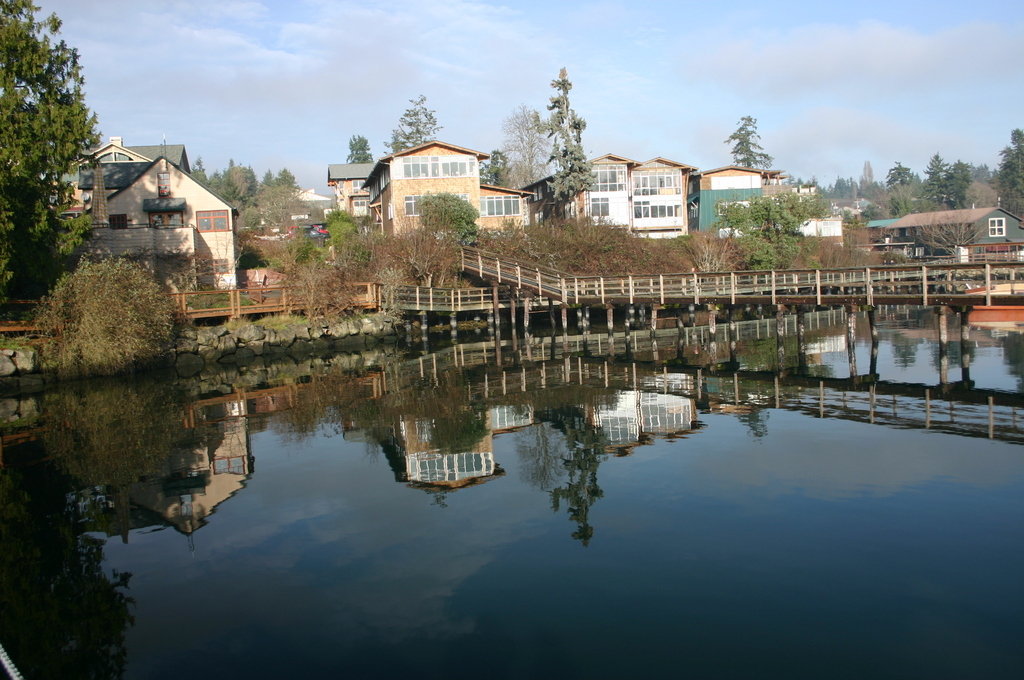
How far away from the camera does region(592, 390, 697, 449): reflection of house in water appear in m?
19.1

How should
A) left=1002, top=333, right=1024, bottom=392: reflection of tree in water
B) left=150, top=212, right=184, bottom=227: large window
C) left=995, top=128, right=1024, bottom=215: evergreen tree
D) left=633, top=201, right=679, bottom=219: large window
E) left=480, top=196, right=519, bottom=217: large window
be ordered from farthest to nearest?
1. left=995, top=128, right=1024, bottom=215: evergreen tree
2. left=633, top=201, right=679, bottom=219: large window
3. left=480, top=196, right=519, bottom=217: large window
4. left=150, top=212, right=184, bottom=227: large window
5. left=1002, top=333, right=1024, bottom=392: reflection of tree in water

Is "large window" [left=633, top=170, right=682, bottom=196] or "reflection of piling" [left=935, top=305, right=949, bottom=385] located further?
"large window" [left=633, top=170, right=682, bottom=196]

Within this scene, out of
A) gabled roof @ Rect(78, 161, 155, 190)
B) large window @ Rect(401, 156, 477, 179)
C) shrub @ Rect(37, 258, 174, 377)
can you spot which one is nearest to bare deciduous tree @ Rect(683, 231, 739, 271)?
large window @ Rect(401, 156, 477, 179)

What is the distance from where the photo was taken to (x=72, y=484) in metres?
16.4

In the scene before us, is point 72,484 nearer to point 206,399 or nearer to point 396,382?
point 206,399

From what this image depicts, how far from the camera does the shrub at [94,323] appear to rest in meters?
30.5

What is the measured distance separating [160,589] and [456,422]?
10989 millimetres

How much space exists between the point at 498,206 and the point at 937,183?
91.1m

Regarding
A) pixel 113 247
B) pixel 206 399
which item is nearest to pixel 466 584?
pixel 206 399

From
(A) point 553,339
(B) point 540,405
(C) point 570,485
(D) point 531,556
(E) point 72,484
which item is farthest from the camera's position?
(A) point 553,339

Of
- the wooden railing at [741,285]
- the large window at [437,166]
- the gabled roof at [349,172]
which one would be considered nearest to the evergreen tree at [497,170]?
the gabled roof at [349,172]

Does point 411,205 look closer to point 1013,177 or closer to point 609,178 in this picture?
point 609,178

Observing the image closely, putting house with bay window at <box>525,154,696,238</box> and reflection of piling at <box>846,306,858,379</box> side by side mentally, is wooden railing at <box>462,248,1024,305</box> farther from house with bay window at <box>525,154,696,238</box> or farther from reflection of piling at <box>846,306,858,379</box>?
house with bay window at <box>525,154,696,238</box>

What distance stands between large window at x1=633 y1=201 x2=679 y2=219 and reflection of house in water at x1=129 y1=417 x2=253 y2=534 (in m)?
47.1
